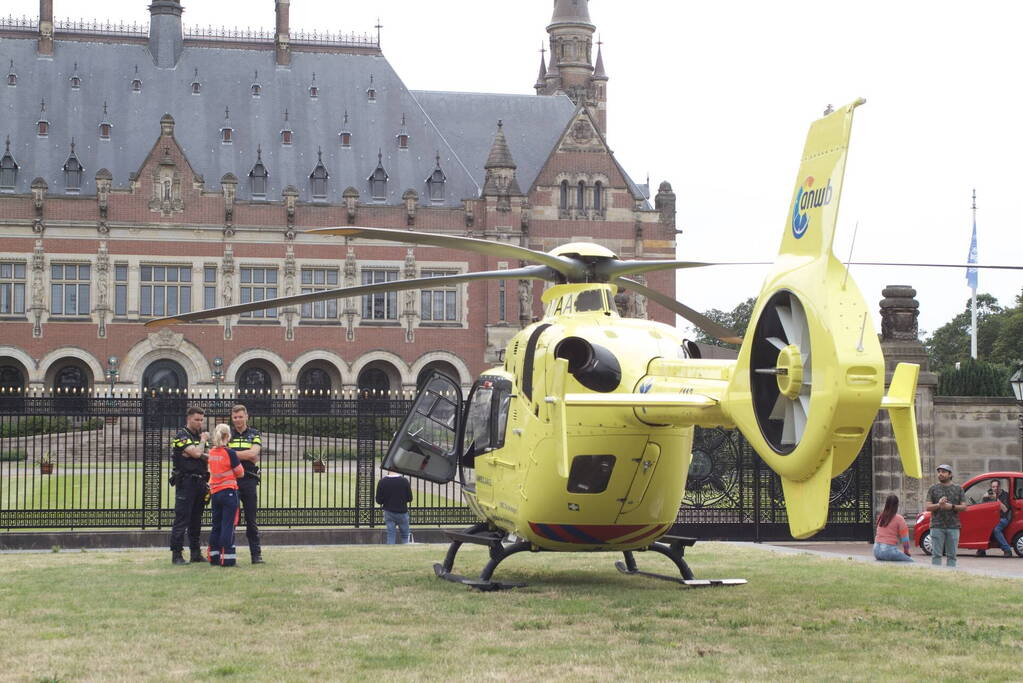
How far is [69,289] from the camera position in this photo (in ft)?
171

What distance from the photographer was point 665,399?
33.3 ft

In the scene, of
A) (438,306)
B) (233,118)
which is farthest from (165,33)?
(438,306)

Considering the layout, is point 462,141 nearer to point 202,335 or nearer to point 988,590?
point 202,335

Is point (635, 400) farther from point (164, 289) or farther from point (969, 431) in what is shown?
point (164, 289)

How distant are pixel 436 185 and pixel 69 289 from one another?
14183mm

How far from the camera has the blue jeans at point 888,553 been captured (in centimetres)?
1609

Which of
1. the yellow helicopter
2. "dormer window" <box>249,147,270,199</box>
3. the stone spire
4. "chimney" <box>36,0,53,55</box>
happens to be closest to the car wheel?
the yellow helicopter

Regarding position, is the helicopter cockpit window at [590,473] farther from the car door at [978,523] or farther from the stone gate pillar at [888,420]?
the stone gate pillar at [888,420]

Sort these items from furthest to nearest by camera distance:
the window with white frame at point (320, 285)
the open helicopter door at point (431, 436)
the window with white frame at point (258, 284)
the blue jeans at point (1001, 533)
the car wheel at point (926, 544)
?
1. the window with white frame at point (320, 285)
2. the window with white frame at point (258, 284)
3. the blue jeans at point (1001, 533)
4. the car wheel at point (926, 544)
5. the open helicopter door at point (431, 436)

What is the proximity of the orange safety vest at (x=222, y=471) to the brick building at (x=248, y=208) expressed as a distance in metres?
37.2

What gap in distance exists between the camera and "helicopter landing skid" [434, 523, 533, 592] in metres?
12.4

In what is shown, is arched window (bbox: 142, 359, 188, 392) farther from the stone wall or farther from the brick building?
the stone wall

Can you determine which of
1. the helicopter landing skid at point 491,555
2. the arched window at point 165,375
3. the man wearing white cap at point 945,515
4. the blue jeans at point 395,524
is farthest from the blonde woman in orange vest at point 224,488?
the arched window at point 165,375

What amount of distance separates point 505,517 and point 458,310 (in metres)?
41.8
